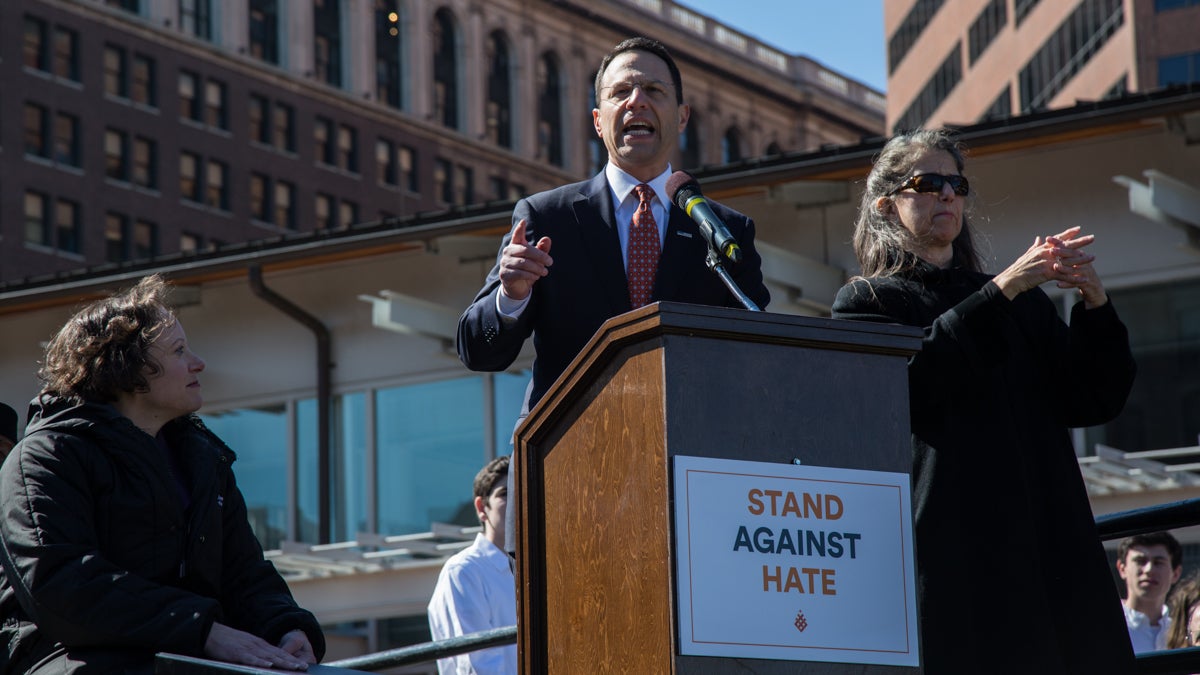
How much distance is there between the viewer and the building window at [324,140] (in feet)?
283

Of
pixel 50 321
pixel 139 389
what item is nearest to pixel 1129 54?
pixel 50 321

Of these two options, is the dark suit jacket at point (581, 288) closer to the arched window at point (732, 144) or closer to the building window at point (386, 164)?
the building window at point (386, 164)

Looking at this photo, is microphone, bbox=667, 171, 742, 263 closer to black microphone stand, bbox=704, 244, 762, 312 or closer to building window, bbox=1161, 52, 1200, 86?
black microphone stand, bbox=704, 244, 762, 312

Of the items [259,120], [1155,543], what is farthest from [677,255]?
[259,120]

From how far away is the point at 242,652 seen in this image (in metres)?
5.36

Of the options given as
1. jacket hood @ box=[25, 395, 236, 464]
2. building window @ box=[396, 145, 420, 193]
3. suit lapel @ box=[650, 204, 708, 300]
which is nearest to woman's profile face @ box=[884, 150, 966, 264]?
suit lapel @ box=[650, 204, 708, 300]

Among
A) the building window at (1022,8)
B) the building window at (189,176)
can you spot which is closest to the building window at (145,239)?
the building window at (189,176)

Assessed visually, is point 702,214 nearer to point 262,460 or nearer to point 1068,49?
point 262,460

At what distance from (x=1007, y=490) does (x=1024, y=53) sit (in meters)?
65.4

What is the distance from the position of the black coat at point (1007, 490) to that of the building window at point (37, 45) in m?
72.0

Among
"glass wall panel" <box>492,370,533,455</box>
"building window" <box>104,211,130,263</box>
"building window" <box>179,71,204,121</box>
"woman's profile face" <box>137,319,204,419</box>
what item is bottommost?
"woman's profile face" <box>137,319,204,419</box>

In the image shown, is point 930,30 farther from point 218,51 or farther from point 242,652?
point 242,652

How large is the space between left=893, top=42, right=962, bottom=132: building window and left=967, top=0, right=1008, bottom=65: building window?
121 centimetres

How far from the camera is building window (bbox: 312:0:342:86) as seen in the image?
287 ft
